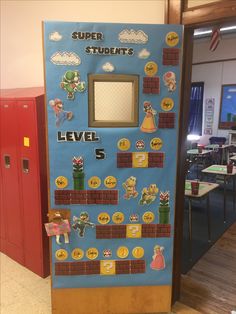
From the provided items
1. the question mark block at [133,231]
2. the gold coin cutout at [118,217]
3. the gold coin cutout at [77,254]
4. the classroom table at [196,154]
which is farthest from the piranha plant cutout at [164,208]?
the classroom table at [196,154]

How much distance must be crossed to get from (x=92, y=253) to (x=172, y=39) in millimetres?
1620

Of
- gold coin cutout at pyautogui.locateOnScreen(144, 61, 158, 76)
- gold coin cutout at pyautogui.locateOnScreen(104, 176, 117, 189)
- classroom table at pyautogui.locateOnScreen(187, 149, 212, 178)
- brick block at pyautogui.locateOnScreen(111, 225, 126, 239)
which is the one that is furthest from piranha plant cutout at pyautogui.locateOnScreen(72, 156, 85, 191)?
classroom table at pyautogui.locateOnScreen(187, 149, 212, 178)

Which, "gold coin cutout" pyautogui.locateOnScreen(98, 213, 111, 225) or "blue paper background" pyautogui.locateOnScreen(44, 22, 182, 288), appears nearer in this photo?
"blue paper background" pyautogui.locateOnScreen(44, 22, 182, 288)

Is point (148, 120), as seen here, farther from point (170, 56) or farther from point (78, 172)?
point (78, 172)

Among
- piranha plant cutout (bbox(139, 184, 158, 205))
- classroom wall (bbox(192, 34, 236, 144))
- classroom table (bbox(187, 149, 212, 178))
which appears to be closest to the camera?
piranha plant cutout (bbox(139, 184, 158, 205))

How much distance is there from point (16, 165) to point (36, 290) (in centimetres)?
120

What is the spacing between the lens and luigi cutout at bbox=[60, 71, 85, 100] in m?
1.79

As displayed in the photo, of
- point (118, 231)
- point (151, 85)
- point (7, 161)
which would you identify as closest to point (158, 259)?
point (118, 231)

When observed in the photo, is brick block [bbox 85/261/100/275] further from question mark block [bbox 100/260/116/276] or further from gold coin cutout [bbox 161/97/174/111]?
gold coin cutout [bbox 161/97/174/111]

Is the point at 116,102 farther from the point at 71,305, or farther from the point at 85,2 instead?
the point at 71,305

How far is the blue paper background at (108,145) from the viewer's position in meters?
1.76

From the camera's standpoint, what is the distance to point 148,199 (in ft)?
6.54

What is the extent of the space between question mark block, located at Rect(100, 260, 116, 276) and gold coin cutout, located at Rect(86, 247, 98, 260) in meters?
0.07

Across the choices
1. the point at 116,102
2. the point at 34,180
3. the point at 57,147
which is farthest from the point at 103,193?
the point at 34,180
